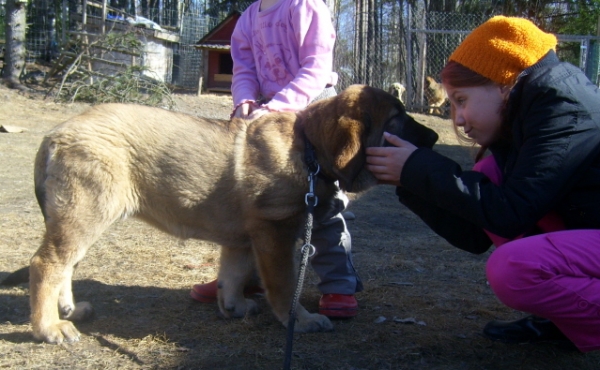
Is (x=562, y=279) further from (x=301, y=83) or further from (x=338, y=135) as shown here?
(x=301, y=83)

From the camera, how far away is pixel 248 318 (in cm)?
328

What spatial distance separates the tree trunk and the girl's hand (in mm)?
13708

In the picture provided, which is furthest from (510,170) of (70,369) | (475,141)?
(70,369)

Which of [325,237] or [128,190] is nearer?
[128,190]

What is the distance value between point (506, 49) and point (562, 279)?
0.93 metres

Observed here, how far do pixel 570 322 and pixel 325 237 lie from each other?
1429 mm

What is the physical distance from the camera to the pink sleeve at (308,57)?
3.40 metres

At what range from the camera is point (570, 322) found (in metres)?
2.36

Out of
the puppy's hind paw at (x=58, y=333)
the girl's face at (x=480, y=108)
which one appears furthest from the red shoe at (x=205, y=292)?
the girl's face at (x=480, y=108)

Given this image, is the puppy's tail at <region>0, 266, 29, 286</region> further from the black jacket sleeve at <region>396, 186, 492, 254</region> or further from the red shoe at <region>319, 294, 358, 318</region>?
the black jacket sleeve at <region>396, 186, 492, 254</region>

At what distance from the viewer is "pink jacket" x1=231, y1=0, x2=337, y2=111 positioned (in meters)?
3.43

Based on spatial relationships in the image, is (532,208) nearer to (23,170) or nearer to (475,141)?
(475,141)

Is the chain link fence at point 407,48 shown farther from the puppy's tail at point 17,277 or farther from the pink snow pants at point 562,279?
the pink snow pants at point 562,279

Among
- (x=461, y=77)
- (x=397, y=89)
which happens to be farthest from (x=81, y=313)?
(x=397, y=89)
